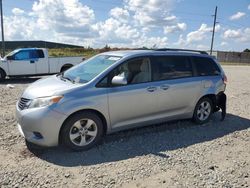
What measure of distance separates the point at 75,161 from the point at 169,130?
2418 millimetres

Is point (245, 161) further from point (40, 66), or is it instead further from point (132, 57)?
point (40, 66)

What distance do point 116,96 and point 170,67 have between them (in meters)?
1.59

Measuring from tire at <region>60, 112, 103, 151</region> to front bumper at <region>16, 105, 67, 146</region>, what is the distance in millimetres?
147

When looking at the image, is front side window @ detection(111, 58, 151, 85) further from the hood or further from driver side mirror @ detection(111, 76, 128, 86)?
the hood

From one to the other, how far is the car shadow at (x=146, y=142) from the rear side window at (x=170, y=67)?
45.2 inches

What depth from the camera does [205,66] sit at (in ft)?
23.1

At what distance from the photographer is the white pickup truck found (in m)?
15.1

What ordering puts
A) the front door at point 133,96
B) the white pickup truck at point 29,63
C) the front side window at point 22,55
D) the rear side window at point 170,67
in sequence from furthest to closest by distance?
1. the front side window at point 22,55
2. the white pickup truck at point 29,63
3. the rear side window at point 170,67
4. the front door at point 133,96

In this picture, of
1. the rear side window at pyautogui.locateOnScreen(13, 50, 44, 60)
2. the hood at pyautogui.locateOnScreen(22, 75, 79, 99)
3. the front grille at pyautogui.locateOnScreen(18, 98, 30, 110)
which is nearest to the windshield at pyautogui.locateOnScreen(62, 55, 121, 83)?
the hood at pyautogui.locateOnScreen(22, 75, 79, 99)

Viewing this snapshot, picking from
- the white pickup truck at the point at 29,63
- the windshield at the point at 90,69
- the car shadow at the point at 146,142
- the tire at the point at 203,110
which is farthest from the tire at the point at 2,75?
the tire at the point at 203,110

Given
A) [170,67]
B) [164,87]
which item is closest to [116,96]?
[164,87]

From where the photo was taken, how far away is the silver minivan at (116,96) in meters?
4.84

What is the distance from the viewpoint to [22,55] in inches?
603

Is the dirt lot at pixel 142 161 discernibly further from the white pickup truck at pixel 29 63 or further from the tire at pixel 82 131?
the white pickup truck at pixel 29 63
